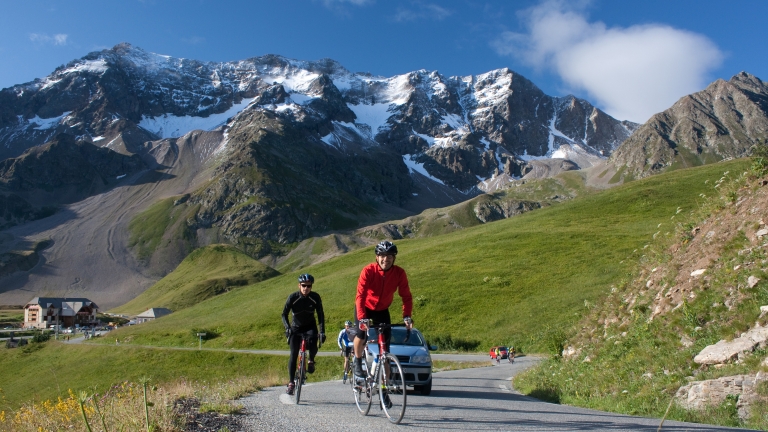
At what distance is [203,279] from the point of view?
14200 cm

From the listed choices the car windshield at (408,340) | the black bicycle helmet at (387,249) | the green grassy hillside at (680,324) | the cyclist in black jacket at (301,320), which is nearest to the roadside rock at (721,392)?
the green grassy hillside at (680,324)

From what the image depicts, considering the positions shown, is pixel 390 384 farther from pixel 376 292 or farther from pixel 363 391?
pixel 376 292

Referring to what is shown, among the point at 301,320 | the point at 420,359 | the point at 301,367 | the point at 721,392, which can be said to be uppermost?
the point at 301,320

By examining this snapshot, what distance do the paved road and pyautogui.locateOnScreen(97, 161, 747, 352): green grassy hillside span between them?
1793 centimetres

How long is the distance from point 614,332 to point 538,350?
20.0 metres

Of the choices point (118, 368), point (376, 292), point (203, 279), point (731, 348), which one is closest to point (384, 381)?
point (376, 292)

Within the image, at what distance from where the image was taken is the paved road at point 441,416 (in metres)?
8.10

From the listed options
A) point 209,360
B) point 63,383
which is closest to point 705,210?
point 209,360

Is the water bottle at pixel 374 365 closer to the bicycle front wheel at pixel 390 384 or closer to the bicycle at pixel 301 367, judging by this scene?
the bicycle front wheel at pixel 390 384

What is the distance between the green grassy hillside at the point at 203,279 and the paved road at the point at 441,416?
115645mm

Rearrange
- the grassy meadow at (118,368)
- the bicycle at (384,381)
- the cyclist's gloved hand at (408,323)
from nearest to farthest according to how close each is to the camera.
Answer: the bicycle at (384,381)
the cyclist's gloved hand at (408,323)
the grassy meadow at (118,368)

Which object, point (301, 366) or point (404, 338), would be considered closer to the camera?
point (301, 366)

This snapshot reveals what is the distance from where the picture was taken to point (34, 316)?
119000 mm

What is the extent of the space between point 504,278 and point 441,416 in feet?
119
